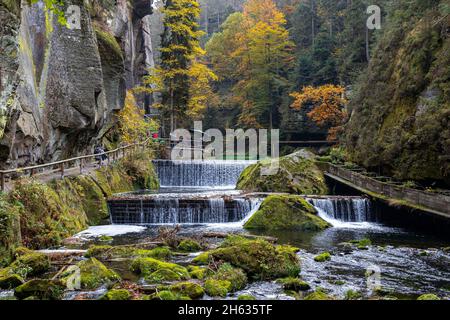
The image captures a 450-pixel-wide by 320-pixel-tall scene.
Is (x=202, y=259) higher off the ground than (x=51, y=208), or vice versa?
(x=51, y=208)

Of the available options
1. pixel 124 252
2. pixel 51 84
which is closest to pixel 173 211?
pixel 124 252

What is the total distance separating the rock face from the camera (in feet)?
35.3

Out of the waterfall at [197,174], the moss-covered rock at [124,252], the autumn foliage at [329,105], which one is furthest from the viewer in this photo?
the autumn foliage at [329,105]

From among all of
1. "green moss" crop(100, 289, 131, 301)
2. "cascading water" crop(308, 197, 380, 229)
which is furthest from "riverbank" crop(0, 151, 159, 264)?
"cascading water" crop(308, 197, 380, 229)

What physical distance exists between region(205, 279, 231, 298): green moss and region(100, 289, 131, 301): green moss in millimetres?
1510

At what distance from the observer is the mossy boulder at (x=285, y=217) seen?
1617 cm

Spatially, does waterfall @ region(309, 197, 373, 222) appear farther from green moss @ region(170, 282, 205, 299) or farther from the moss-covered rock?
green moss @ region(170, 282, 205, 299)

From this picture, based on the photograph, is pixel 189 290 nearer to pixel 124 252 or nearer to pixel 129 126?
pixel 124 252

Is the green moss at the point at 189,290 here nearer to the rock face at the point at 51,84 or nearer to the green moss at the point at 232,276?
the green moss at the point at 232,276

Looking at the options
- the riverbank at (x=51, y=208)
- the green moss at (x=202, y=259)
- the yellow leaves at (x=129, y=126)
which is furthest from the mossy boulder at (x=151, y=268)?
the yellow leaves at (x=129, y=126)

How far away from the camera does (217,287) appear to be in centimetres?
830

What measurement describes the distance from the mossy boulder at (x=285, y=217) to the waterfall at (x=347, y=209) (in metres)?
1.17

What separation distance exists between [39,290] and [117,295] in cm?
144
